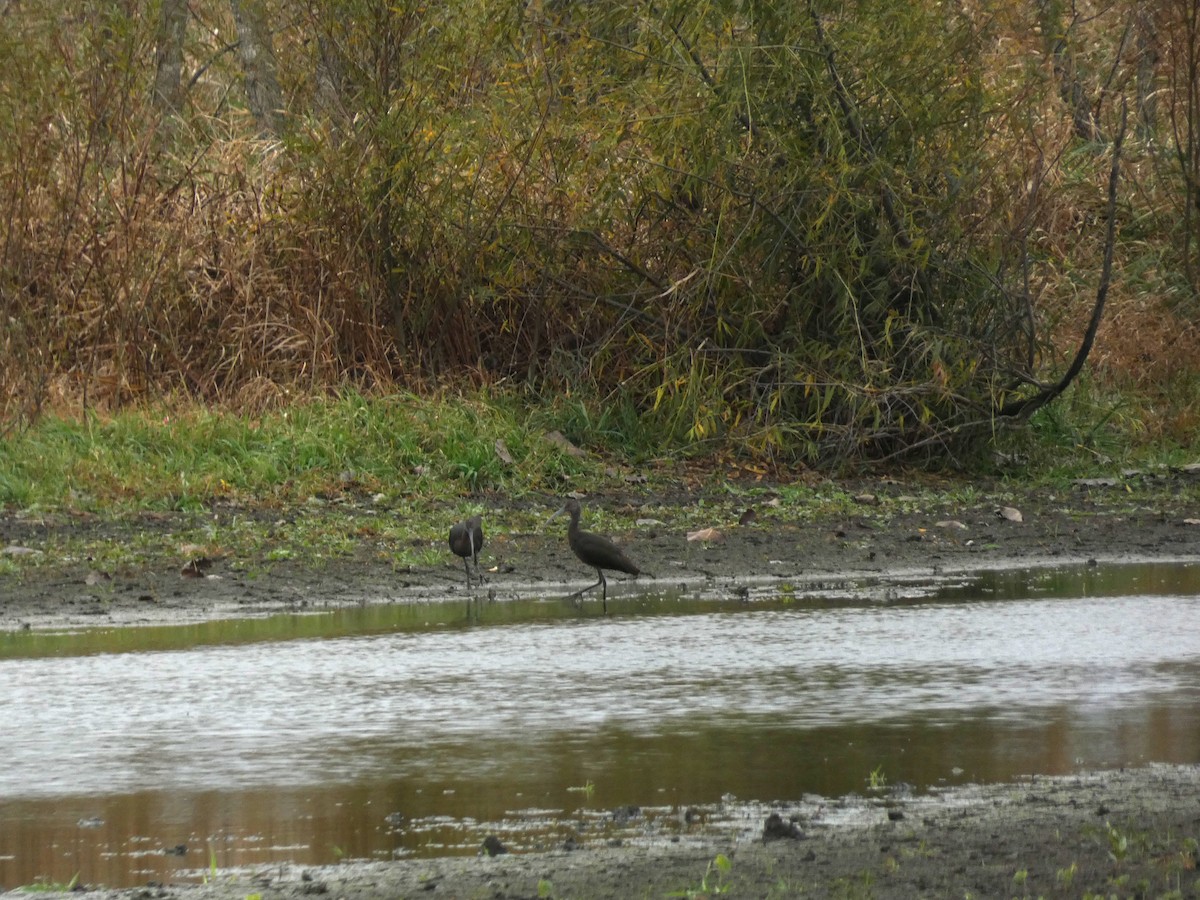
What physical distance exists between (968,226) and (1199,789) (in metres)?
8.97

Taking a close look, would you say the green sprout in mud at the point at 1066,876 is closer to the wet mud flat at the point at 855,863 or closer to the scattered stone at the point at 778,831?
the wet mud flat at the point at 855,863

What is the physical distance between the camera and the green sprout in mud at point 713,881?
380 cm

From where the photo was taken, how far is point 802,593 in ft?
30.1

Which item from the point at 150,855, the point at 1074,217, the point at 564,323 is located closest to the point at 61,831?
the point at 150,855

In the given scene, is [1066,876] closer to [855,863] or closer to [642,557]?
[855,863]

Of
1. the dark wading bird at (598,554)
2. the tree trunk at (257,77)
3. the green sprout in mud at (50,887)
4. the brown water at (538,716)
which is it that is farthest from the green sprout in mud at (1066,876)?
the tree trunk at (257,77)

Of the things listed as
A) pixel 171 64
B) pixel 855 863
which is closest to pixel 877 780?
pixel 855 863

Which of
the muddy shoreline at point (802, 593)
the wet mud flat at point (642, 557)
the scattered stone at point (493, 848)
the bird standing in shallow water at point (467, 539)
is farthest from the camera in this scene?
the bird standing in shallow water at point (467, 539)

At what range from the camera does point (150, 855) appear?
173 inches

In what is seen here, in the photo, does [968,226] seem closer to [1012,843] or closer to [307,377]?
[307,377]

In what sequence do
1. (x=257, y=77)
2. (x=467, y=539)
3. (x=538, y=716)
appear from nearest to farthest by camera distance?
(x=538, y=716) < (x=467, y=539) < (x=257, y=77)

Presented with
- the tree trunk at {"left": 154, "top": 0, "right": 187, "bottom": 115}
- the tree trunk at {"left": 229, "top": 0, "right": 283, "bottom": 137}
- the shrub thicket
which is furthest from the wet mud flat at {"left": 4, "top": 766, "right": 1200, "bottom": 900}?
the tree trunk at {"left": 229, "top": 0, "right": 283, "bottom": 137}

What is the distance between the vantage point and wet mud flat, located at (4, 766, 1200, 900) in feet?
12.6

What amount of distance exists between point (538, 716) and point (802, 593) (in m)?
3.30
